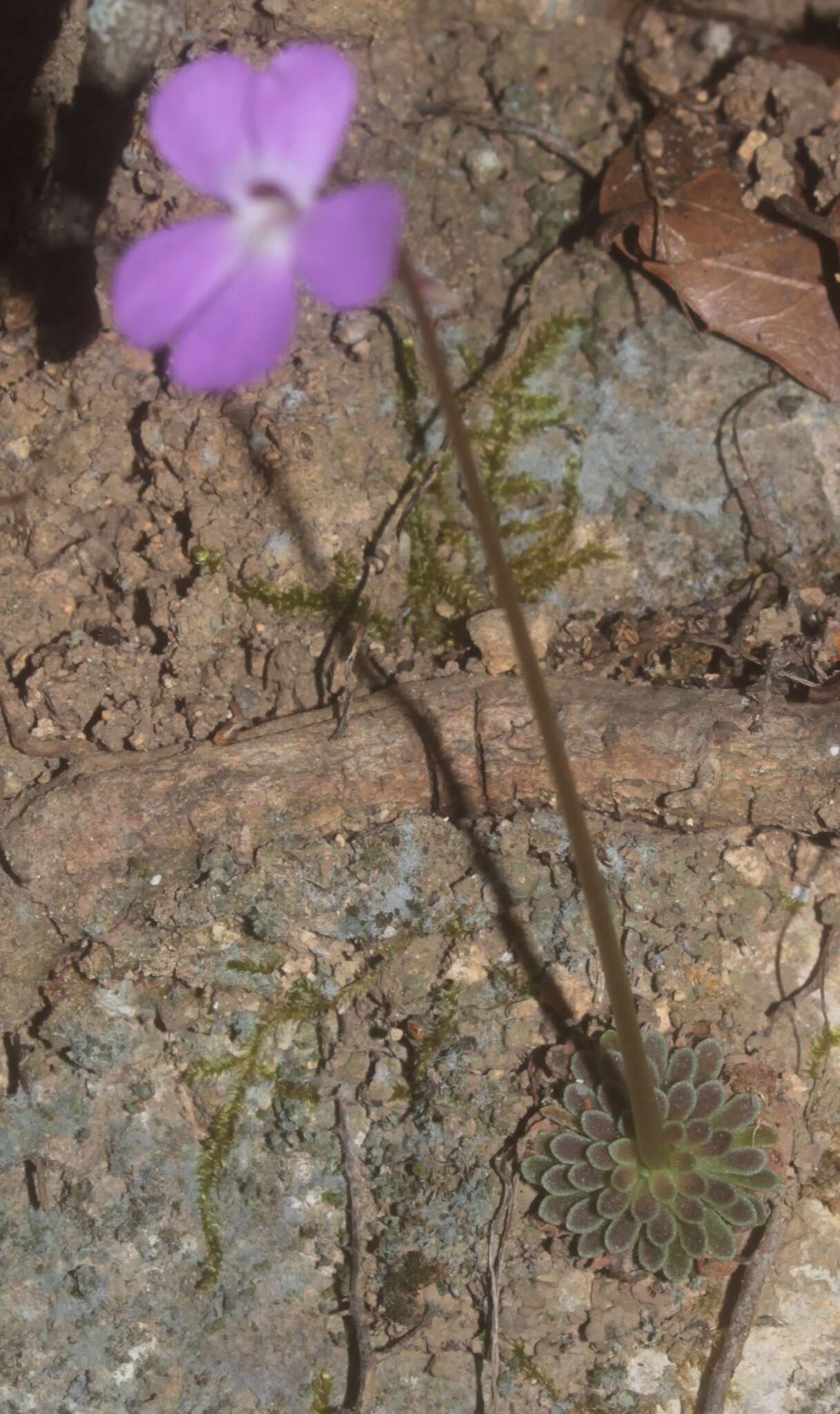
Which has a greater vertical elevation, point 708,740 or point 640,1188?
point 708,740

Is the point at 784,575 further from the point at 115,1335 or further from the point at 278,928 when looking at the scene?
the point at 115,1335

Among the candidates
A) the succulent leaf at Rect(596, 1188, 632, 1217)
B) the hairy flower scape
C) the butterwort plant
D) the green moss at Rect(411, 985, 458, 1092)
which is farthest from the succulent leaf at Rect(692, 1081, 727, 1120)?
the butterwort plant

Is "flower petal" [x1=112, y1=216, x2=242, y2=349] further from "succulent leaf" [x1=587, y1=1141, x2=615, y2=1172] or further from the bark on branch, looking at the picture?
"succulent leaf" [x1=587, y1=1141, x2=615, y2=1172]

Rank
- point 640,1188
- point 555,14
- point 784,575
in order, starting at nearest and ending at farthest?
point 640,1188
point 784,575
point 555,14

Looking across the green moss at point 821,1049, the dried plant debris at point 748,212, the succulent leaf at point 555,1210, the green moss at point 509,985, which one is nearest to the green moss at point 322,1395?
the succulent leaf at point 555,1210

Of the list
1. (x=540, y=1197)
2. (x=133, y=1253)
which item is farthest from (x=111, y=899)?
(x=540, y=1197)

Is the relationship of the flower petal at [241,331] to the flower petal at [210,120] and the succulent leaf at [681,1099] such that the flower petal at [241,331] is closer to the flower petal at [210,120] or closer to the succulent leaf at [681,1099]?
the flower petal at [210,120]
